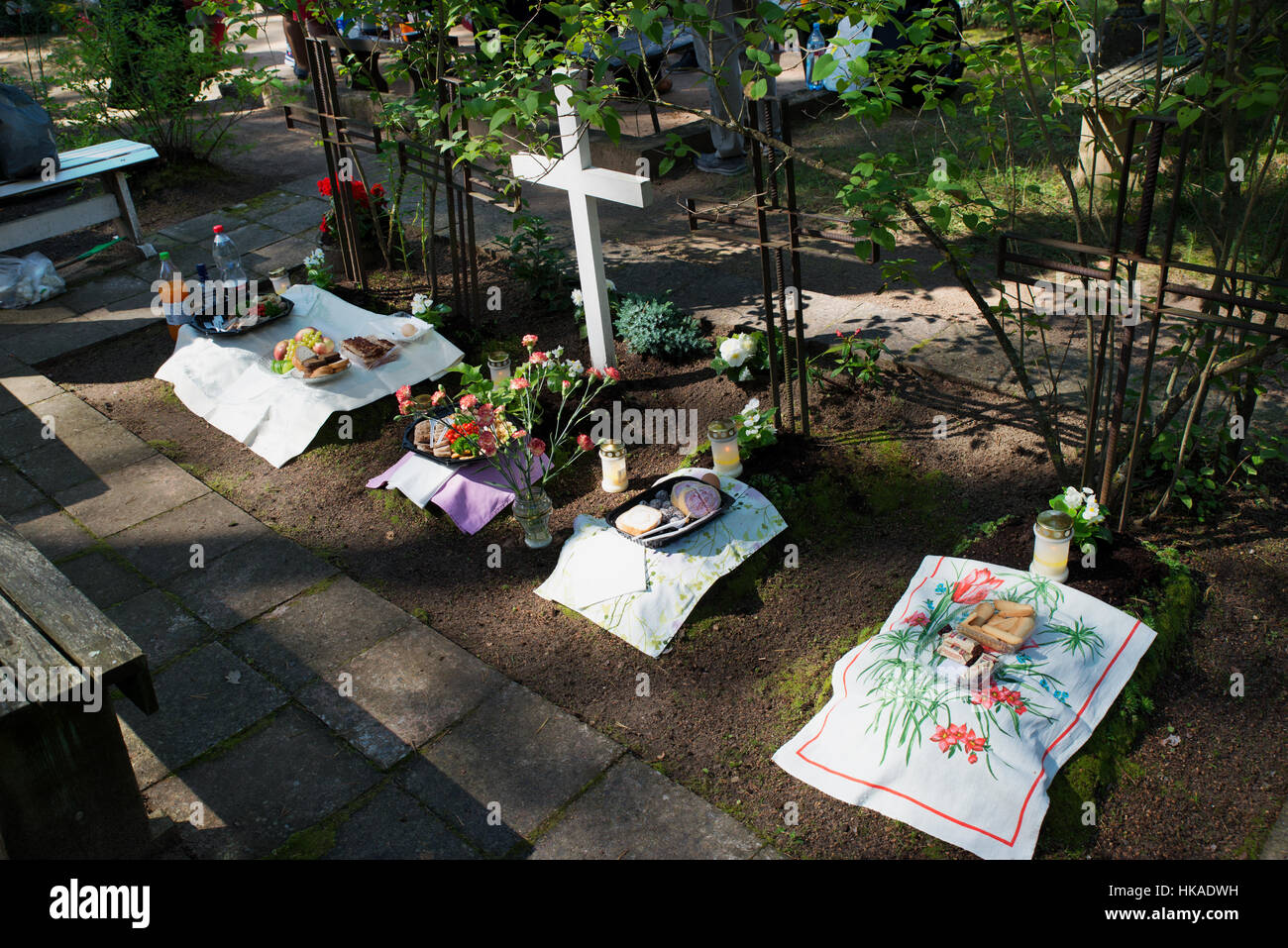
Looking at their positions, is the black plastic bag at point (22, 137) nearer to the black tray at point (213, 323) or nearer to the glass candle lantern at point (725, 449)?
the black tray at point (213, 323)

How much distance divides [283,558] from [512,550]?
41.1 inches

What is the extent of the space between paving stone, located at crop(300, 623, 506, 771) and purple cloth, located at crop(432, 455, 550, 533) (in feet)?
2.44

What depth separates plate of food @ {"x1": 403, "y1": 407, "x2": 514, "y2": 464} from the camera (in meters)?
4.68

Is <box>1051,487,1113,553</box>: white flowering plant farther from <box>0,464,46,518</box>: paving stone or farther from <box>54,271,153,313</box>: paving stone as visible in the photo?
<box>54,271,153,313</box>: paving stone

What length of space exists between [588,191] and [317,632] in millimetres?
2549

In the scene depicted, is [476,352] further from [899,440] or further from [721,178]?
[721,178]

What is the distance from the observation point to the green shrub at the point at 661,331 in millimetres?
5664

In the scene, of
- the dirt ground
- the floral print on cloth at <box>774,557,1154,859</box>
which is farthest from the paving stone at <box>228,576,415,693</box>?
the floral print on cloth at <box>774,557,1154,859</box>

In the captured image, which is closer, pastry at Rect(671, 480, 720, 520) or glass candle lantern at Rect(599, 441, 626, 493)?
pastry at Rect(671, 480, 720, 520)

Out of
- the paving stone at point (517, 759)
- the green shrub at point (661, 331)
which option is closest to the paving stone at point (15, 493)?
the paving stone at point (517, 759)

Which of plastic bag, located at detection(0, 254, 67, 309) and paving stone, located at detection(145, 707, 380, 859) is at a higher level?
plastic bag, located at detection(0, 254, 67, 309)

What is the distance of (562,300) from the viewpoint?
6.32 metres

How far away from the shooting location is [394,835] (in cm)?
327

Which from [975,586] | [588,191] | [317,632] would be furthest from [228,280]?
[975,586]
